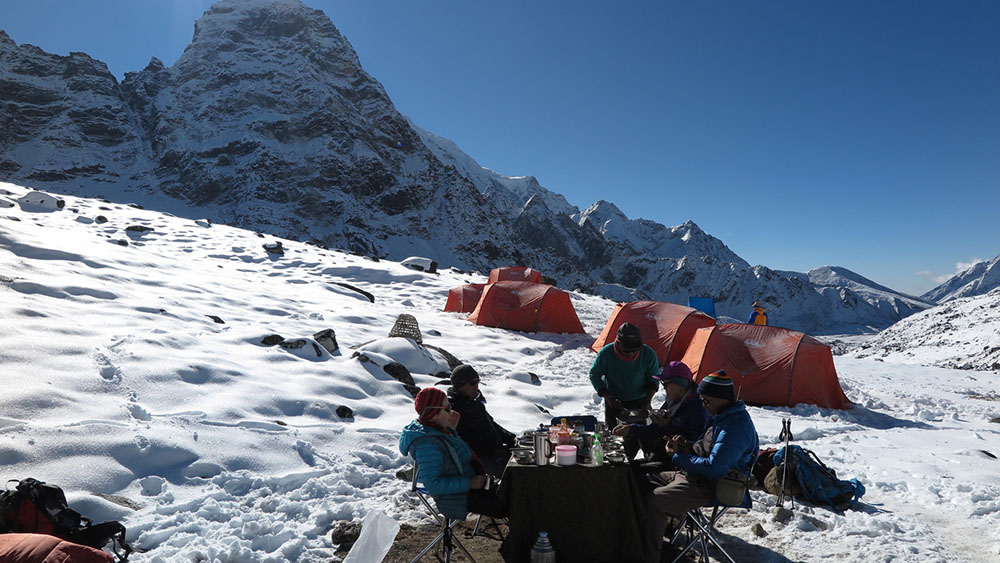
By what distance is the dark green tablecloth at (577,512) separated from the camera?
383 centimetres

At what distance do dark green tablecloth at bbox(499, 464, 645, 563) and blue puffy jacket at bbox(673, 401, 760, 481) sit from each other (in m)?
0.58

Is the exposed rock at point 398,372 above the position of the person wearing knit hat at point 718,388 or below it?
below

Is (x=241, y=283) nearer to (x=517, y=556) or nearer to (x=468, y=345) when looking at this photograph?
(x=468, y=345)

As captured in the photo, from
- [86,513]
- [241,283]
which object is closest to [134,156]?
[241,283]

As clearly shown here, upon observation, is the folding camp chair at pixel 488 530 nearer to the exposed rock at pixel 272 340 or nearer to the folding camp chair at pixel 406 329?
the exposed rock at pixel 272 340

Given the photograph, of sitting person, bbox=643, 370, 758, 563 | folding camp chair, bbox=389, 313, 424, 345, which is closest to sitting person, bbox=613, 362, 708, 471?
sitting person, bbox=643, 370, 758, 563

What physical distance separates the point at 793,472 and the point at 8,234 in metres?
17.8

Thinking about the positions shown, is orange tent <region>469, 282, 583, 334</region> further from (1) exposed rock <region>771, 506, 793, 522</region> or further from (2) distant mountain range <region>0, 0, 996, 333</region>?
(2) distant mountain range <region>0, 0, 996, 333</region>

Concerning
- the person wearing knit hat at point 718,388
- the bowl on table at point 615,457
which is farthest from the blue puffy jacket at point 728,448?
the bowl on table at point 615,457

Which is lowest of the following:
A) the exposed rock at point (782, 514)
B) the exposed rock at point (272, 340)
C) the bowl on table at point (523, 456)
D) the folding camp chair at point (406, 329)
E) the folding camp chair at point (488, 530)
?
the folding camp chair at point (488, 530)

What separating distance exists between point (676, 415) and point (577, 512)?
1682mm

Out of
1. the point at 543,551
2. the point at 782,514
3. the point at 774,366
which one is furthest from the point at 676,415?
the point at 774,366

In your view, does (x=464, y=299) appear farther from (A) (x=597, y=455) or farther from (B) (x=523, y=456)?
A: (A) (x=597, y=455)

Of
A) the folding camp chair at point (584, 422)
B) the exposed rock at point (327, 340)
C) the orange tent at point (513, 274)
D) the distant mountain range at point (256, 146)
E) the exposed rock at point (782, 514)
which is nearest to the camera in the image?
the exposed rock at point (782, 514)
